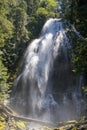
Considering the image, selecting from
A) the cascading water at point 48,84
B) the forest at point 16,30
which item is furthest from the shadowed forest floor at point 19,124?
the cascading water at point 48,84

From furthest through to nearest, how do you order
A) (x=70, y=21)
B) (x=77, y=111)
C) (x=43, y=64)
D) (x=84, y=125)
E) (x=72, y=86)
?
(x=43, y=64) < (x=72, y=86) < (x=77, y=111) < (x=70, y=21) < (x=84, y=125)

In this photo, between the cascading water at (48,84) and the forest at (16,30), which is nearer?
the forest at (16,30)

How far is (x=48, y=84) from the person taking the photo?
25.8 metres

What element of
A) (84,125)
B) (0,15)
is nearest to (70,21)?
(84,125)

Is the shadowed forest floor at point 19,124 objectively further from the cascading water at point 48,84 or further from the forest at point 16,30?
the cascading water at point 48,84

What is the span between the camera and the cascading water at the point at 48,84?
78.8 feet

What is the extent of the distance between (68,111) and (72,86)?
256 cm

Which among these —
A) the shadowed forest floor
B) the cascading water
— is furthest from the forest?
the shadowed forest floor

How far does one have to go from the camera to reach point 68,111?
78.9 ft

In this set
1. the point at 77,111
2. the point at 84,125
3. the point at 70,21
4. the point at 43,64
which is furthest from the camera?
the point at 43,64

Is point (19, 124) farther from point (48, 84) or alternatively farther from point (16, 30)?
point (16, 30)

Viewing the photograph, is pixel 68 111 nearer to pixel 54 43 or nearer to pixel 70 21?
pixel 54 43

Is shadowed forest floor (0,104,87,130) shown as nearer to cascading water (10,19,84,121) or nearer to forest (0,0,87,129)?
forest (0,0,87,129)

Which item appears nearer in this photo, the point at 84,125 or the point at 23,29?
the point at 84,125
